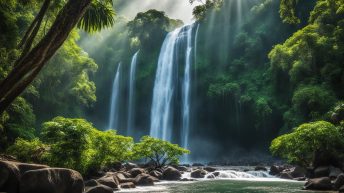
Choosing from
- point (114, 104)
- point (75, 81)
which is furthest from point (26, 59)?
point (114, 104)

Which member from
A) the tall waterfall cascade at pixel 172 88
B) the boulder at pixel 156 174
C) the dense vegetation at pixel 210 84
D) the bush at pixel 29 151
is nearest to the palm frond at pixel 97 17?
the dense vegetation at pixel 210 84

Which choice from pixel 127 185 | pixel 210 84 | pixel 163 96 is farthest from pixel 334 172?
Result: pixel 163 96

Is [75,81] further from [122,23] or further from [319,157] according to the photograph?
[122,23]

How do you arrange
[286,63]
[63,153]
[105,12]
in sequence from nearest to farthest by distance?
[105,12] → [63,153] → [286,63]

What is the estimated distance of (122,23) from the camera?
70812mm

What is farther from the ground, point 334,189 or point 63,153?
point 63,153

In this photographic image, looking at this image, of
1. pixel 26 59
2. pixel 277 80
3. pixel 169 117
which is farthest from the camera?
pixel 169 117

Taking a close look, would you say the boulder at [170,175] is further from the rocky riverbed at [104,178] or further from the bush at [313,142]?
the bush at [313,142]

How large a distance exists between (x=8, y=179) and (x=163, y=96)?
37162 mm

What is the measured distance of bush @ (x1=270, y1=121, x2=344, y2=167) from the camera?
1894 centimetres

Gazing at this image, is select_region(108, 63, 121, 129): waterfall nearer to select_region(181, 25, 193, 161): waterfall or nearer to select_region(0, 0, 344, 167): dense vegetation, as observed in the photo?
select_region(0, 0, 344, 167): dense vegetation

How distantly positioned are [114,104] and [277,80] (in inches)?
970

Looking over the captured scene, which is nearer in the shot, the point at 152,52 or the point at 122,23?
the point at 152,52

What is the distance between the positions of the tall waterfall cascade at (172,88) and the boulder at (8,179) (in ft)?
A: 112
